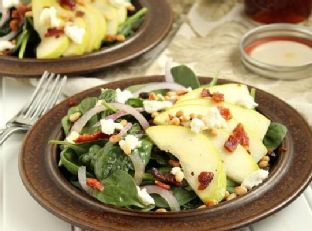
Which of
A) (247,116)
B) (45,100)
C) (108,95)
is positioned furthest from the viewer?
(45,100)

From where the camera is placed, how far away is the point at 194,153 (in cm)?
160

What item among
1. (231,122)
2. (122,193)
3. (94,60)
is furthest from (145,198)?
(94,60)

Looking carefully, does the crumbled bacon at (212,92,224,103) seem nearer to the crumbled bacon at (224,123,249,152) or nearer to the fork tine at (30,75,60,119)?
the crumbled bacon at (224,123,249,152)

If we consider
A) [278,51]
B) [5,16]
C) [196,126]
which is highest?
[196,126]

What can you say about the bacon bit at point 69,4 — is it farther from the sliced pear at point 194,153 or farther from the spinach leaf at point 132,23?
the sliced pear at point 194,153

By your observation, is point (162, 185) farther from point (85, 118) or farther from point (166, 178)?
point (85, 118)

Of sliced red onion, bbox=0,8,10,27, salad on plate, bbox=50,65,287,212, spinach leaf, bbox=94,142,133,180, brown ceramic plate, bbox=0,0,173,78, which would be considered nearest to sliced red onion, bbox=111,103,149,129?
salad on plate, bbox=50,65,287,212

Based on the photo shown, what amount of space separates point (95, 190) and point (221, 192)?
266mm

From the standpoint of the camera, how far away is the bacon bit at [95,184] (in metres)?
1.58

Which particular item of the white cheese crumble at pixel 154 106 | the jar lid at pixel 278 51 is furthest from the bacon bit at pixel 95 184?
the jar lid at pixel 278 51

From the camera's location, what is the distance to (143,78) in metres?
2.02

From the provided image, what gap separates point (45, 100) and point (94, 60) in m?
0.29

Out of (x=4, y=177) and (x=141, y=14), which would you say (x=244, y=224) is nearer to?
(x=4, y=177)

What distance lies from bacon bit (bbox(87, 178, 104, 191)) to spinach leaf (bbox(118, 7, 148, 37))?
37.1 inches
